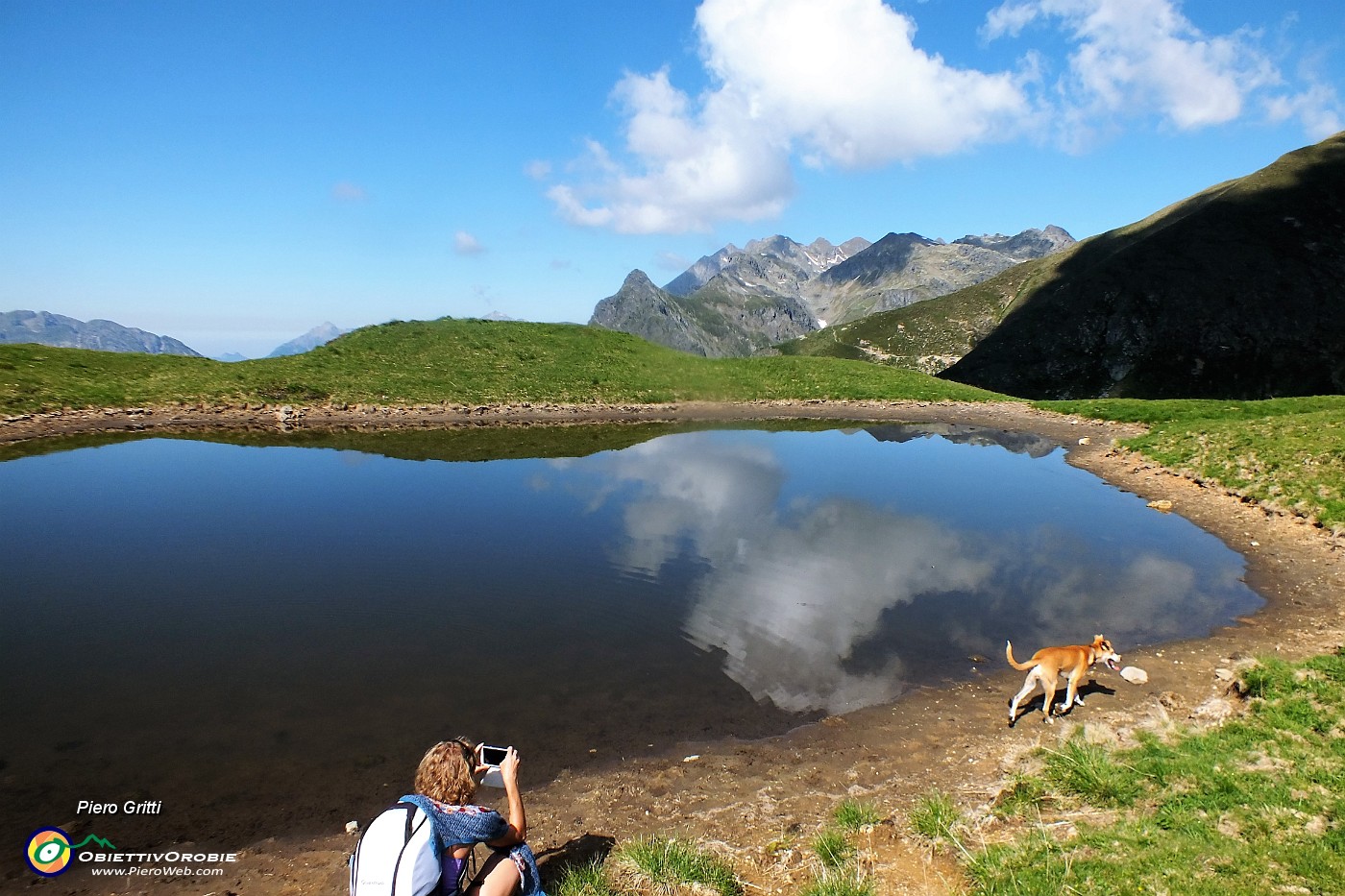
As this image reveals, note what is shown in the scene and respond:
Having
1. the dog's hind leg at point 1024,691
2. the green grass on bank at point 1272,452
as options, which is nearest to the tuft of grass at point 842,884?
the dog's hind leg at point 1024,691

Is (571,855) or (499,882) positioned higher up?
(499,882)

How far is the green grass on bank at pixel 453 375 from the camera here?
44.7 meters

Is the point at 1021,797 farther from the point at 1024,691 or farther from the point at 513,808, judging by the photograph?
the point at 513,808

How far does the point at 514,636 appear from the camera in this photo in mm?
14070

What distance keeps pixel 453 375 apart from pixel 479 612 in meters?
44.4

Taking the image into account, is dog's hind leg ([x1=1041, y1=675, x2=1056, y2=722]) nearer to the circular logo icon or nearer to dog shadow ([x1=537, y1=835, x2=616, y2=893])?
dog shadow ([x1=537, y1=835, x2=616, y2=893])

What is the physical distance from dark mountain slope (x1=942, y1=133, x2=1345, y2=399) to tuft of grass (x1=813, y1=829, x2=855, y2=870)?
122m

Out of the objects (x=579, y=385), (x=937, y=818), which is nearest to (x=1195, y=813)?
(x=937, y=818)

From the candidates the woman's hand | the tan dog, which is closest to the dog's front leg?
the tan dog

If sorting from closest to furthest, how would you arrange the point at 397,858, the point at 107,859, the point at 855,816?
the point at 397,858 → the point at 107,859 → the point at 855,816

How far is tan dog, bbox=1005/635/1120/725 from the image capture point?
11148mm

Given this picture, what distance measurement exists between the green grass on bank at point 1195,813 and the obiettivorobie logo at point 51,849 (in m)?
11.2

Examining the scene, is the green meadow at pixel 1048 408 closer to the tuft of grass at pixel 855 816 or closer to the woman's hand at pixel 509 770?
the tuft of grass at pixel 855 816

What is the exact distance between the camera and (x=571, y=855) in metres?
8.10
